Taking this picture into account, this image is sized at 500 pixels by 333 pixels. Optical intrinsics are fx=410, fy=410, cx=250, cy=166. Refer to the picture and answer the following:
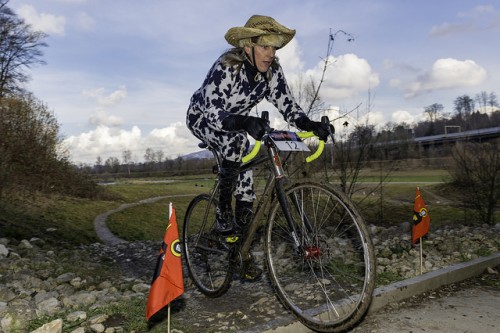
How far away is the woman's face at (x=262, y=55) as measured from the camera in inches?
139

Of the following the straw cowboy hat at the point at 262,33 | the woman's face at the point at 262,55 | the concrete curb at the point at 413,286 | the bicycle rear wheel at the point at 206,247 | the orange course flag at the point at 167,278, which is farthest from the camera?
the bicycle rear wheel at the point at 206,247

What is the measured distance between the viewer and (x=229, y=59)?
141 inches

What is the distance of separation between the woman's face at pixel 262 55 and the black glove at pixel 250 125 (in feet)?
2.37

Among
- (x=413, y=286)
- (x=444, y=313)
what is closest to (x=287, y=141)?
(x=444, y=313)

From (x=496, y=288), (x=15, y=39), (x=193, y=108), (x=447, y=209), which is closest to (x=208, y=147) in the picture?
(x=193, y=108)

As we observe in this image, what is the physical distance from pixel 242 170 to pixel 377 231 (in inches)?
237

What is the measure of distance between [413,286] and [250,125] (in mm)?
2761

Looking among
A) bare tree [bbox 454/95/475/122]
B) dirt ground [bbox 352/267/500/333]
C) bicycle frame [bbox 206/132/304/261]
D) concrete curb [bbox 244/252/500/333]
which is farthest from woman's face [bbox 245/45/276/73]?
bare tree [bbox 454/95/475/122]

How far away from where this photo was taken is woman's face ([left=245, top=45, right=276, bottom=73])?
354cm

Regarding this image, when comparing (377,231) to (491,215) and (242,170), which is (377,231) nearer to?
(242,170)

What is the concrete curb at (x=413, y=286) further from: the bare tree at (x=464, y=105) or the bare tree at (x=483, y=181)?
the bare tree at (x=464, y=105)

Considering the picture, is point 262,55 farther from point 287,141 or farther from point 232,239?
point 232,239

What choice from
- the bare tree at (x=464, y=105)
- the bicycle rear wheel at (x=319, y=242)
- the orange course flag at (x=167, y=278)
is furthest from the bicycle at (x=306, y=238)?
the bare tree at (x=464, y=105)

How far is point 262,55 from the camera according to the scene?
3.56m
